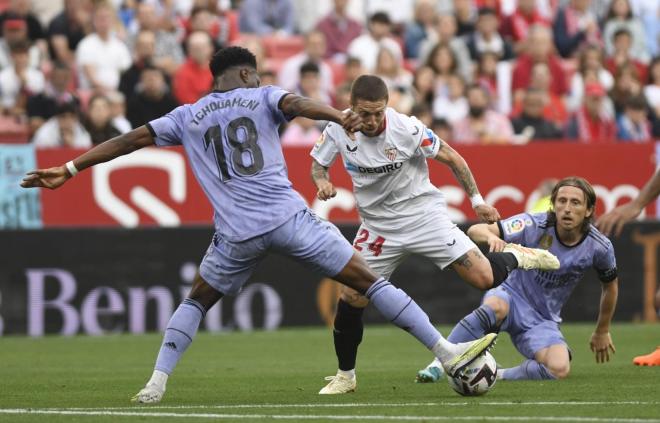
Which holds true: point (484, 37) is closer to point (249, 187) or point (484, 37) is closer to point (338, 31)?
point (338, 31)

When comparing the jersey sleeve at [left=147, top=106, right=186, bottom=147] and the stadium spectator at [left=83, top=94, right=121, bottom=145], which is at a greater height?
the stadium spectator at [left=83, top=94, right=121, bottom=145]

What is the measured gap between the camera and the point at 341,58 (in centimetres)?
2241

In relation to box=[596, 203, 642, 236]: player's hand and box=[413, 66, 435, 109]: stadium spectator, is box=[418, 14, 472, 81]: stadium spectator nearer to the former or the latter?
box=[413, 66, 435, 109]: stadium spectator

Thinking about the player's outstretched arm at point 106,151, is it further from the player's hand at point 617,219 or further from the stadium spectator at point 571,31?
the stadium spectator at point 571,31

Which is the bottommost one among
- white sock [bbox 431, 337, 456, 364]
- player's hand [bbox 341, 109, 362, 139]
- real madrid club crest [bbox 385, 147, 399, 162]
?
white sock [bbox 431, 337, 456, 364]

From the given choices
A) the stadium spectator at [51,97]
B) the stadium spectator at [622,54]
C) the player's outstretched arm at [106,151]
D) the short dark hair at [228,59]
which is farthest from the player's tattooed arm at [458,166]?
the stadium spectator at [622,54]

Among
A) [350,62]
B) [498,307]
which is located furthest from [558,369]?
[350,62]

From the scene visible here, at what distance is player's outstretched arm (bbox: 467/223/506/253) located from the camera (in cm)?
1034

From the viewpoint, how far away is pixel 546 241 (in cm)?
1106

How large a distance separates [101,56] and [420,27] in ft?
17.4

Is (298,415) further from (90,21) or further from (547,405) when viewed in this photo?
(90,21)

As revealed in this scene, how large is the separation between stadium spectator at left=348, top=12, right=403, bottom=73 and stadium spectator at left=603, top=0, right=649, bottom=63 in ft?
13.1

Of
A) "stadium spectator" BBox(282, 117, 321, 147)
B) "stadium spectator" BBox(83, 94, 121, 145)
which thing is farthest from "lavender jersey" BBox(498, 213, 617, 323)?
"stadium spectator" BBox(83, 94, 121, 145)

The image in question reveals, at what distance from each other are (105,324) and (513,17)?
31.9 feet
